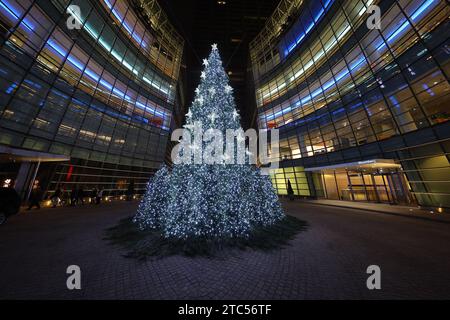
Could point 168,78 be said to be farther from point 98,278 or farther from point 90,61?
point 98,278

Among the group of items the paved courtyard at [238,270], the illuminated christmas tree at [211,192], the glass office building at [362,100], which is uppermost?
the glass office building at [362,100]

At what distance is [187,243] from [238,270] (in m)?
1.97

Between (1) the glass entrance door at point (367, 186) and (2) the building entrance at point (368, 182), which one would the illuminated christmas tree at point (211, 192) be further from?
(1) the glass entrance door at point (367, 186)

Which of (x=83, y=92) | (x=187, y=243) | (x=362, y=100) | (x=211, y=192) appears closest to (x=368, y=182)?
(x=362, y=100)

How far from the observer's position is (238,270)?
142 inches

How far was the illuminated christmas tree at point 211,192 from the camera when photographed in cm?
545

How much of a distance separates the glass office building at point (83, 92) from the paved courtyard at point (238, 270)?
31.2ft

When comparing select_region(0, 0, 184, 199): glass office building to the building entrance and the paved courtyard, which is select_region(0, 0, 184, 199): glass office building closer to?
the paved courtyard

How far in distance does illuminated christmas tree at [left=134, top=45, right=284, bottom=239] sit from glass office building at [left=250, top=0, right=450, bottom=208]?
37.4ft

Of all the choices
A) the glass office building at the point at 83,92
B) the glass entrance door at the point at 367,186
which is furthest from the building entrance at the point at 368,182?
the glass office building at the point at 83,92

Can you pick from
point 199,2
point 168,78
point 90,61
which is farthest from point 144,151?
point 199,2

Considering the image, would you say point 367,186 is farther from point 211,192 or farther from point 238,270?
point 238,270
